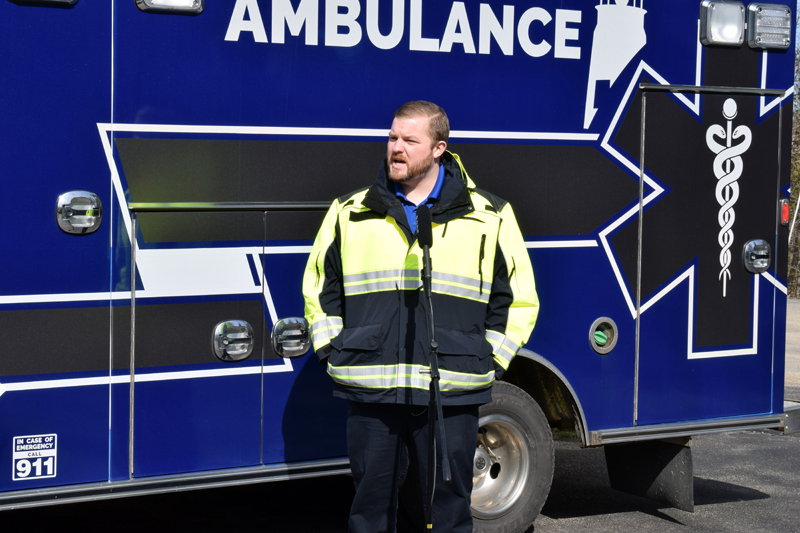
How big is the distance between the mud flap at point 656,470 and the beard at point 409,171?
242 centimetres

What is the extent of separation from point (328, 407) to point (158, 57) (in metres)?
1.72

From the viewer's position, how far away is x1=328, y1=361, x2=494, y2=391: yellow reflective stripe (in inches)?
143

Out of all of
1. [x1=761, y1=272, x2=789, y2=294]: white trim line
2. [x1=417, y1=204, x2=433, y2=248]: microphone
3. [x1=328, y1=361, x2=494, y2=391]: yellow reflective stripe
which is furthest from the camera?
[x1=761, y1=272, x2=789, y2=294]: white trim line

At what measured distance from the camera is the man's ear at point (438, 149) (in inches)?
148

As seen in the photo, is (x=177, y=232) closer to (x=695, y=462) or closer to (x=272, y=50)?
(x=272, y=50)

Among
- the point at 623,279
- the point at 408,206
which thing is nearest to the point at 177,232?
the point at 408,206

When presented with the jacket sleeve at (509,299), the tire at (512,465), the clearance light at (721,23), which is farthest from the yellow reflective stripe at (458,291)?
the clearance light at (721,23)

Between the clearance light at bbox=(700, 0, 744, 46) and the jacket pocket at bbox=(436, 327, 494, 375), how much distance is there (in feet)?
7.80

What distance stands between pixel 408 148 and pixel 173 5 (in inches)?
49.3

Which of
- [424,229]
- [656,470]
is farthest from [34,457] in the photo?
[656,470]

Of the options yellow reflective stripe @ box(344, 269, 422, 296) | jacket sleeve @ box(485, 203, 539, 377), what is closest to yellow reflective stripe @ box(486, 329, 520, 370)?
jacket sleeve @ box(485, 203, 539, 377)

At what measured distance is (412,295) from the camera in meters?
3.68

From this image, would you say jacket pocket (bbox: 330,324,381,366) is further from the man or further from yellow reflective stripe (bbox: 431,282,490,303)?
yellow reflective stripe (bbox: 431,282,490,303)

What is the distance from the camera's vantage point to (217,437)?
4.31 meters
